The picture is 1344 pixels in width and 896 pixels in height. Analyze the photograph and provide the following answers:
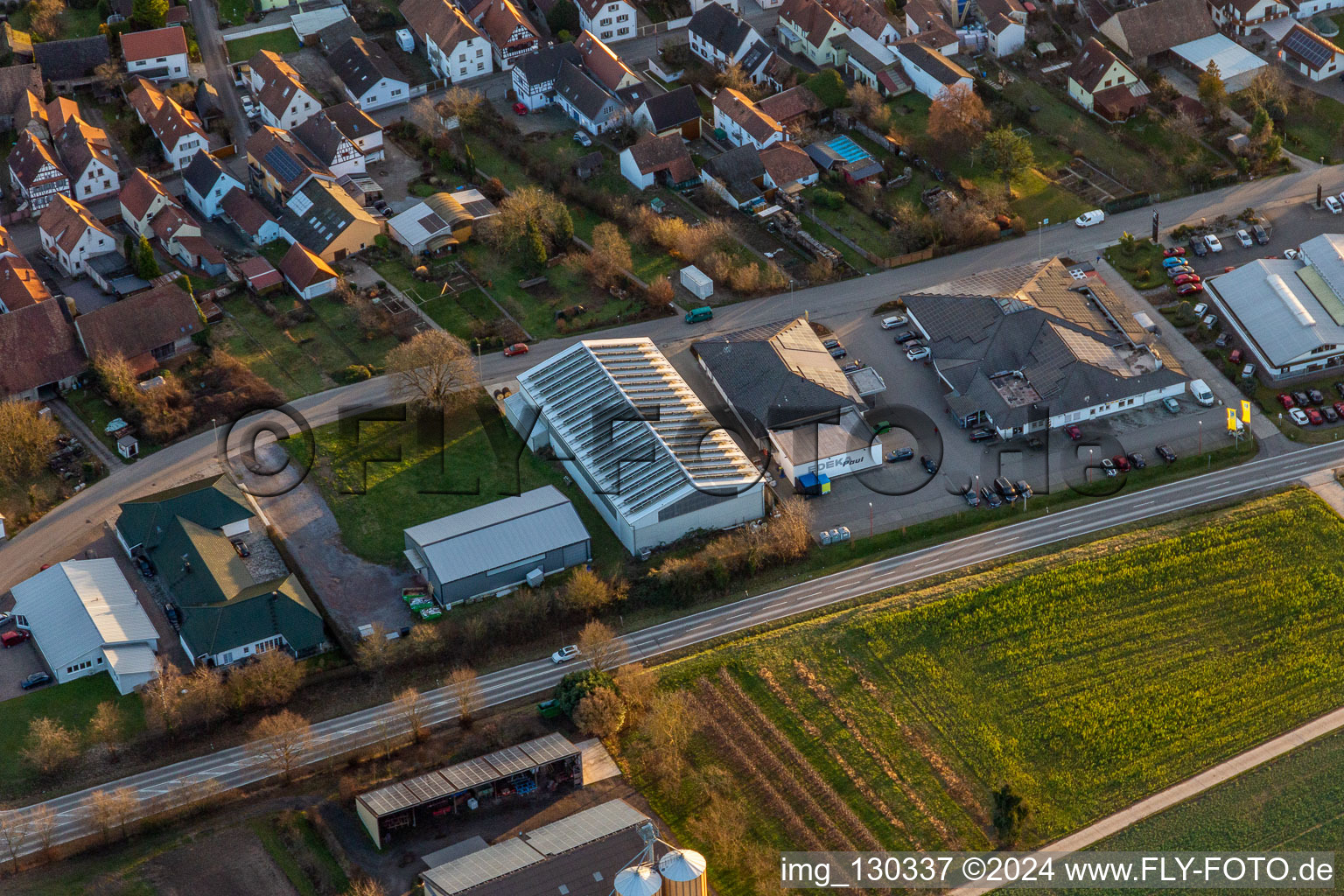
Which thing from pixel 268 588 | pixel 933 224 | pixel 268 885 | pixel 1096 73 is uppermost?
pixel 1096 73

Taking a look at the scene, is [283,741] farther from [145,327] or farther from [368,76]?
[368,76]

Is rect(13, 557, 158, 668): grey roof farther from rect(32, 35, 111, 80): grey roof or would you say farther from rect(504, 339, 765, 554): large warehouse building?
rect(32, 35, 111, 80): grey roof

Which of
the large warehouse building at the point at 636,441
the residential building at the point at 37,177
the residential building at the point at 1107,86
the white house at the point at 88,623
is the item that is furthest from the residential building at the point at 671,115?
the white house at the point at 88,623

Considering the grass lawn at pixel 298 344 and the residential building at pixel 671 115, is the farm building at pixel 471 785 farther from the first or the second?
the residential building at pixel 671 115

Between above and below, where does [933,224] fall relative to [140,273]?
above

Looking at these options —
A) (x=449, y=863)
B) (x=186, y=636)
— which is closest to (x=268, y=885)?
(x=449, y=863)

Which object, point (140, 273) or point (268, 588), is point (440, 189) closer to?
point (140, 273)

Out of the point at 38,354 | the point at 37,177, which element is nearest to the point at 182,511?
the point at 38,354
